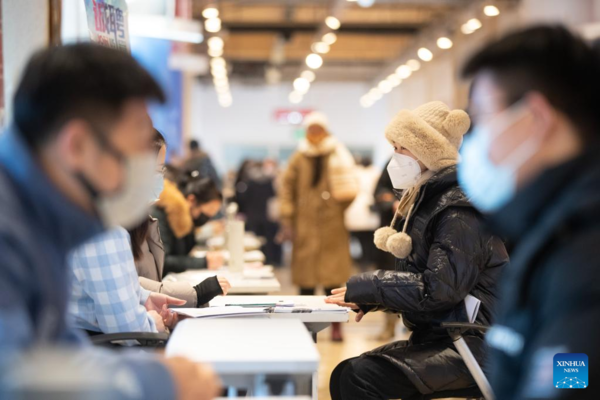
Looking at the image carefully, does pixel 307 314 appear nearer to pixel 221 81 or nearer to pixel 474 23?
pixel 474 23

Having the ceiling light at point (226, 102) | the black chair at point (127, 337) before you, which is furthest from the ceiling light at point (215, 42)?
the black chair at point (127, 337)

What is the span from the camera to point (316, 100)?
23141 mm

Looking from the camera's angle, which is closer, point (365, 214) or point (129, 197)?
point (129, 197)

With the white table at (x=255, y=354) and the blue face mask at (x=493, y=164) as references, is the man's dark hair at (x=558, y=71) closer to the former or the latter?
the blue face mask at (x=493, y=164)

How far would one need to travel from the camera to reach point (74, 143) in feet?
4.69

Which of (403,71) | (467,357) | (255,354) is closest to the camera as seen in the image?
(255,354)

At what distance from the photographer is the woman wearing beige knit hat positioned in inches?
108

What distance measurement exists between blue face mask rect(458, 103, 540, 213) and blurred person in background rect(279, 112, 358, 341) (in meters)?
5.01

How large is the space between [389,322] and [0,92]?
153 inches

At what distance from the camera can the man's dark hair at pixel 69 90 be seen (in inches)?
56.4

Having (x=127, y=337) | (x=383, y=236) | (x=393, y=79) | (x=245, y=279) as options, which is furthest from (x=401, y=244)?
(x=393, y=79)

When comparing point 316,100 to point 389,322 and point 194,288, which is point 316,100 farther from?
point 194,288

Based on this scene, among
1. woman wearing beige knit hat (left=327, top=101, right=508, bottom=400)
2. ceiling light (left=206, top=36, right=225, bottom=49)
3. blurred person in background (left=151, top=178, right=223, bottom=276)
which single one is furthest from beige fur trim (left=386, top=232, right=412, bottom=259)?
ceiling light (left=206, top=36, right=225, bottom=49)

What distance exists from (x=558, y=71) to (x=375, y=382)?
172 centimetres
